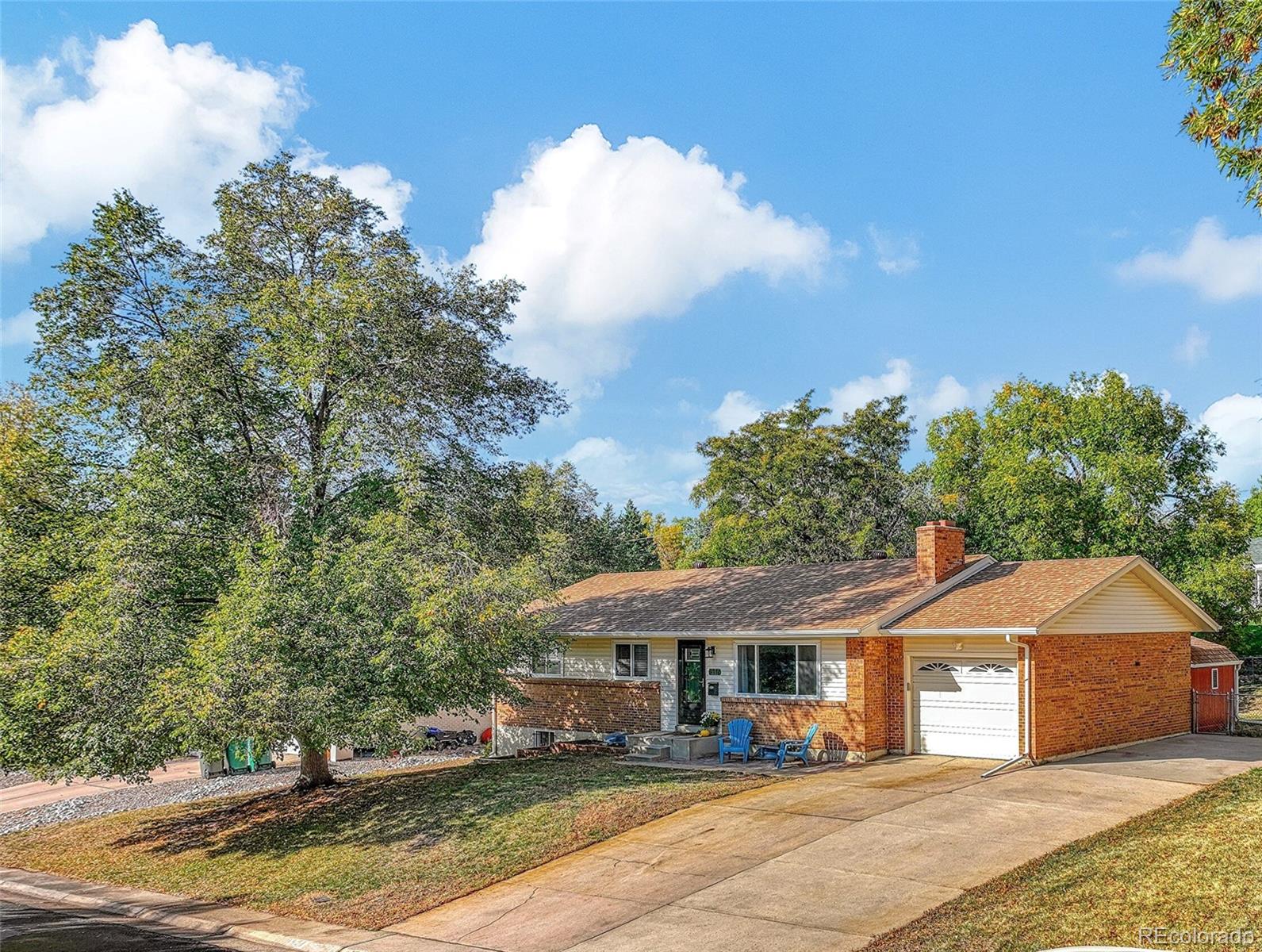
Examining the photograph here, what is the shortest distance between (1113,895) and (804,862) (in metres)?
3.68

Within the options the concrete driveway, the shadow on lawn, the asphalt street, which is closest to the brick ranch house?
the concrete driveway

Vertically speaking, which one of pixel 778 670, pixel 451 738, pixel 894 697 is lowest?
pixel 451 738

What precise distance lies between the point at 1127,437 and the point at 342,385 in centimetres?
2619

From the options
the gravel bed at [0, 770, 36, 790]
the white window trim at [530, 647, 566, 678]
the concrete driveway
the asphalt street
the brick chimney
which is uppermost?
the brick chimney

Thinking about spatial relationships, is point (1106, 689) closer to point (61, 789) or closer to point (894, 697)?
point (894, 697)

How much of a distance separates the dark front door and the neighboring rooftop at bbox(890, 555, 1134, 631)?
4453 mm

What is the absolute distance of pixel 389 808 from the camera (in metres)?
17.8

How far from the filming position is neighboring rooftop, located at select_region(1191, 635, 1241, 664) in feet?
75.7

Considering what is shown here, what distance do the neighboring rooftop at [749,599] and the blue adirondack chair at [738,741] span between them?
6.21 feet

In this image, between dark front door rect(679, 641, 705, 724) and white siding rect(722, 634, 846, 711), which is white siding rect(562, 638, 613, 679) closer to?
dark front door rect(679, 641, 705, 724)

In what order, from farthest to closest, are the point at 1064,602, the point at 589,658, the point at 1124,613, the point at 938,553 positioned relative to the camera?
the point at 589,658 → the point at 938,553 → the point at 1124,613 → the point at 1064,602

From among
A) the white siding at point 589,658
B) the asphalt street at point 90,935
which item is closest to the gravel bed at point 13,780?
the asphalt street at point 90,935

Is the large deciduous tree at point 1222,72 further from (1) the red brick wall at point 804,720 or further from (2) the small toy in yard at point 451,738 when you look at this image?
(2) the small toy in yard at point 451,738

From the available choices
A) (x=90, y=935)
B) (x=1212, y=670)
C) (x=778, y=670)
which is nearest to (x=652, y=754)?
(x=778, y=670)
